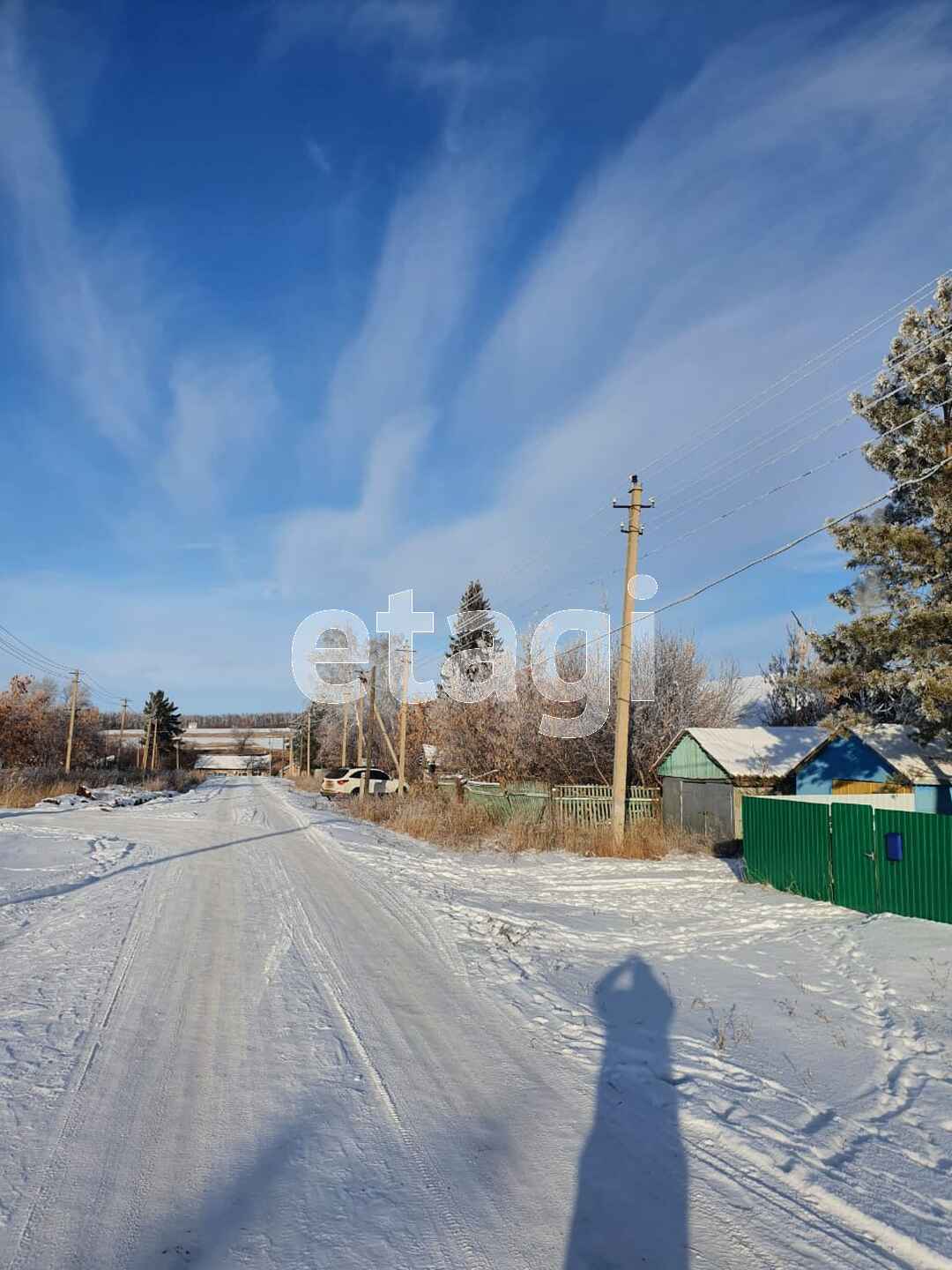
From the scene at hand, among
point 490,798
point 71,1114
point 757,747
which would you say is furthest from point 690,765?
point 71,1114

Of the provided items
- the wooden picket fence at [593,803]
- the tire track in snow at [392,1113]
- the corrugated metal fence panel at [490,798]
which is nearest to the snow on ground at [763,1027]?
the tire track in snow at [392,1113]

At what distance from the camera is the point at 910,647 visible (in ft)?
48.2

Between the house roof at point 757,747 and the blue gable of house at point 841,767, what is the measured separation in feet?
0.93

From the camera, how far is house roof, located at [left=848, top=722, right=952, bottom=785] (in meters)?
18.5

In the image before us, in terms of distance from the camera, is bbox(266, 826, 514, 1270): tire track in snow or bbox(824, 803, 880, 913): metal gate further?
bbox(824, 803, 880, 913): metal gate

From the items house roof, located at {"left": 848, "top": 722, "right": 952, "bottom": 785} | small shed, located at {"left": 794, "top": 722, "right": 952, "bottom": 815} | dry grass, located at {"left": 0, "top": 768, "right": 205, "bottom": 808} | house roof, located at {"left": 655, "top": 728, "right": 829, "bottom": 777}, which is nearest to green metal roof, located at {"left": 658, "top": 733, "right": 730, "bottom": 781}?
house roof, located at {"left": 655, "top": 728, "right": 829, "bottom": 777}

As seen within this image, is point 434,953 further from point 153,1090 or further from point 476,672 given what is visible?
point 476,672

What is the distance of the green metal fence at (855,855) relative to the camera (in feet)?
32.8

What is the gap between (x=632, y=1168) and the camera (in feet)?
13.4

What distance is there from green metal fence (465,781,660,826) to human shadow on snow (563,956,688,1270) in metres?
14.7

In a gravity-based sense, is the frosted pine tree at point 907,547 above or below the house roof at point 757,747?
above

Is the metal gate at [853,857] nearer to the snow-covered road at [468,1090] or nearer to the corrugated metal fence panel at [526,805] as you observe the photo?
the snow-covered road at [468,1090]

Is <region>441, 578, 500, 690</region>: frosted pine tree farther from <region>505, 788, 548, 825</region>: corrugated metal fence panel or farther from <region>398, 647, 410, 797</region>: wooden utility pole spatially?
<region>505, 788, 548, 825</region>: corrugated metal fence panel

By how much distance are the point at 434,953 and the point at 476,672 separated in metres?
26.5
